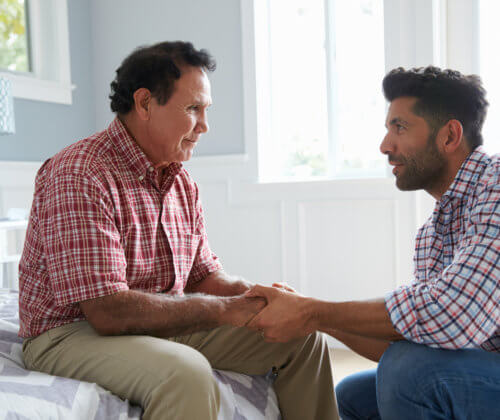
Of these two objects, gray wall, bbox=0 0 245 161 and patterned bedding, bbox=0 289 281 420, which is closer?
patterned bedding, bbox=0 289 281 420

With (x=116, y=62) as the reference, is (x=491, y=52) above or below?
below

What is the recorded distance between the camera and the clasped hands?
1393 mm

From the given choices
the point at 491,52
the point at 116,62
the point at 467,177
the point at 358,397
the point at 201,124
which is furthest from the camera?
the point at 116,62

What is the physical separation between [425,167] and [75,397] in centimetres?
104

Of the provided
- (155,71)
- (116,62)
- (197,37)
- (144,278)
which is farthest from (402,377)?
(116,62)

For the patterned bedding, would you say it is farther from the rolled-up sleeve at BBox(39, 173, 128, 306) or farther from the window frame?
the window frame

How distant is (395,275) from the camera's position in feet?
9.89

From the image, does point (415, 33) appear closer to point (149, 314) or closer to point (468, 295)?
point (468, 295)

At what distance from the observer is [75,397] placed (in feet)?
3.58

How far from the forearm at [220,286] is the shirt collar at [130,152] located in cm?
42

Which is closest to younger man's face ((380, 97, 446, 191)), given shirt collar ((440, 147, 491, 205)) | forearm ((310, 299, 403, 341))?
shirt collar ((440, 147, 491, 205))

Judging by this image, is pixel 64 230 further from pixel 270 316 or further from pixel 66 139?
pixel 66 139

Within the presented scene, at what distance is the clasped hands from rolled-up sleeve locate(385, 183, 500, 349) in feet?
0.86

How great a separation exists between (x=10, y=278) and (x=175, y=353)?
2346mm
